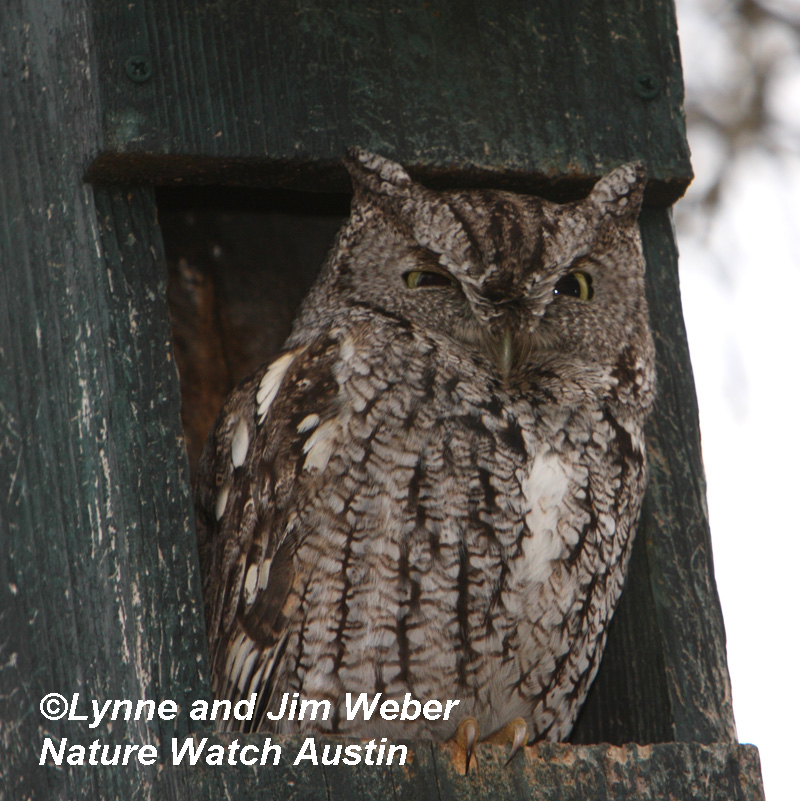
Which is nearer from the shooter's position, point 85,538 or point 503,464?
point 85,538

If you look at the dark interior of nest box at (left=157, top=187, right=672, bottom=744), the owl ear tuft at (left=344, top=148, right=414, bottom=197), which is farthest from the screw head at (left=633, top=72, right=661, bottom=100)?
the dark interior of nest box at (left=157, top=187, right=672, bottom=744)

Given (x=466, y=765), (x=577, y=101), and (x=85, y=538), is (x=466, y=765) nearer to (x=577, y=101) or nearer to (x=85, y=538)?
(x=85, y=538)

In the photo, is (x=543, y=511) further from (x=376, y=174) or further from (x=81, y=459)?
(x=81, y=459)

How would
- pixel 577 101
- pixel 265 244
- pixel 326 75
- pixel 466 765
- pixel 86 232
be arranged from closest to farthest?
1. pixel 466 765
2. pixel 86 232
3. pixel 326 75
4. pixel 577 101
5. pixel 265 244

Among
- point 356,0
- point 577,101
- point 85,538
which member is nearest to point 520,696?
point 85,538

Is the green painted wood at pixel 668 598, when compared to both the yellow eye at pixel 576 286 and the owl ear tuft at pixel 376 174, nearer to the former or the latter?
the yellow eye at pixel 576 286

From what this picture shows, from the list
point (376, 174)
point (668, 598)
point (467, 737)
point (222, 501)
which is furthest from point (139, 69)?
point (668, 598)

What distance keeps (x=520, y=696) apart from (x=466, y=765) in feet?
1.55

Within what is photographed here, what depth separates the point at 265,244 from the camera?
10.3 feet

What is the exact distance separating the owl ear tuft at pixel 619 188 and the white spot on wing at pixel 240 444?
82cm

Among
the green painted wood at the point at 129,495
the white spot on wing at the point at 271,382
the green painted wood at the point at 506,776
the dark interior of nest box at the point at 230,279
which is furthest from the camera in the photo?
the dark interior of nest box at the point at 230,279

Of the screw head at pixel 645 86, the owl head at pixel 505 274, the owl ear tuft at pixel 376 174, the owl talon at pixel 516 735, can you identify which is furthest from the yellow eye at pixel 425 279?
the owl talon at pixel 516 735

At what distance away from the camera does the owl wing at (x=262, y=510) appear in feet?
7.66

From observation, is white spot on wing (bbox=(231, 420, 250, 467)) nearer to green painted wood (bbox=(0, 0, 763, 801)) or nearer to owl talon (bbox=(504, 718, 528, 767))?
green painted wood (bbox=(0, 0, 763, 801))
